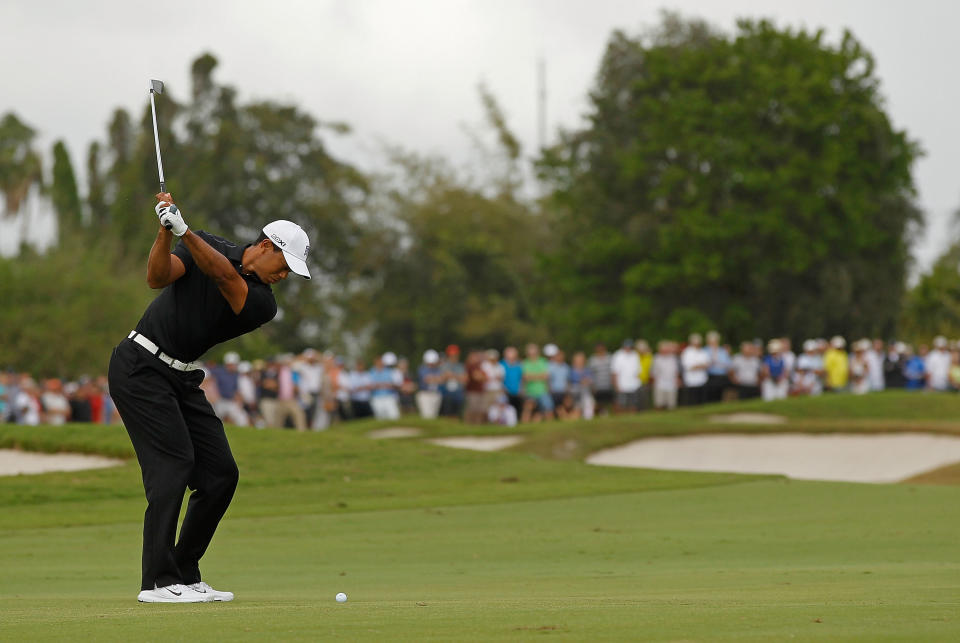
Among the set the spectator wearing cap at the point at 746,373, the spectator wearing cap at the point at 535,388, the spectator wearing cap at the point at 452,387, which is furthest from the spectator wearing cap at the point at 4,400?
the spectator wearing cap at the point at 746,373

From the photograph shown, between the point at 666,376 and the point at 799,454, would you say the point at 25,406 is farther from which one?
the point at 799,454

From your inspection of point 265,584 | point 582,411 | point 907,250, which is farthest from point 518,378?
point 907,250

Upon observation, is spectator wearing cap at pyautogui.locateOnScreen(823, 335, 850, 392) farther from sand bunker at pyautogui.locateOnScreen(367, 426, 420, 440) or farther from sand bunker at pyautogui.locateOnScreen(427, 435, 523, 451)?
sand bunker at pyautogui.locateOnScreen(367, 426, 420, 440)

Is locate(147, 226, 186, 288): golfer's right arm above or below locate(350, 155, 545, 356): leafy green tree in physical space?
below

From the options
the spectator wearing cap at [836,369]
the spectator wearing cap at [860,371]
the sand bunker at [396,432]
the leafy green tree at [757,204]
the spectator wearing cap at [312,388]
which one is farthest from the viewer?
the leafy green tree at [757,204]

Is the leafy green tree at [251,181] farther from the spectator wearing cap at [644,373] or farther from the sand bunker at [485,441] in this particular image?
the sand bunker at [485,441]

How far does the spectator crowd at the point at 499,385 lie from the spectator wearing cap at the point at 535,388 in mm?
24

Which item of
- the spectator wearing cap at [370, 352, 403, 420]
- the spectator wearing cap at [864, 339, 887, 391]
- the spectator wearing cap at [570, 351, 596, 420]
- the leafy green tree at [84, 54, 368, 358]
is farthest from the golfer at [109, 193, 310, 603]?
the leafy green tree at [84, 54, 368, 358]

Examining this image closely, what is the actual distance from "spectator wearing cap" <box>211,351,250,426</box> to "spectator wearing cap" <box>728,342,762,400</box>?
39.7ft

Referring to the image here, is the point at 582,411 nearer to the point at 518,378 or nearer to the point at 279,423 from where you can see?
the point at 518,378

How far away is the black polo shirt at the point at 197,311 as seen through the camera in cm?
826

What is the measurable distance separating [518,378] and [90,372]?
74.6ft

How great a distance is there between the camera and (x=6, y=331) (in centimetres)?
5019

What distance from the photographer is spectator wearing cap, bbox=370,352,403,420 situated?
112 feet
